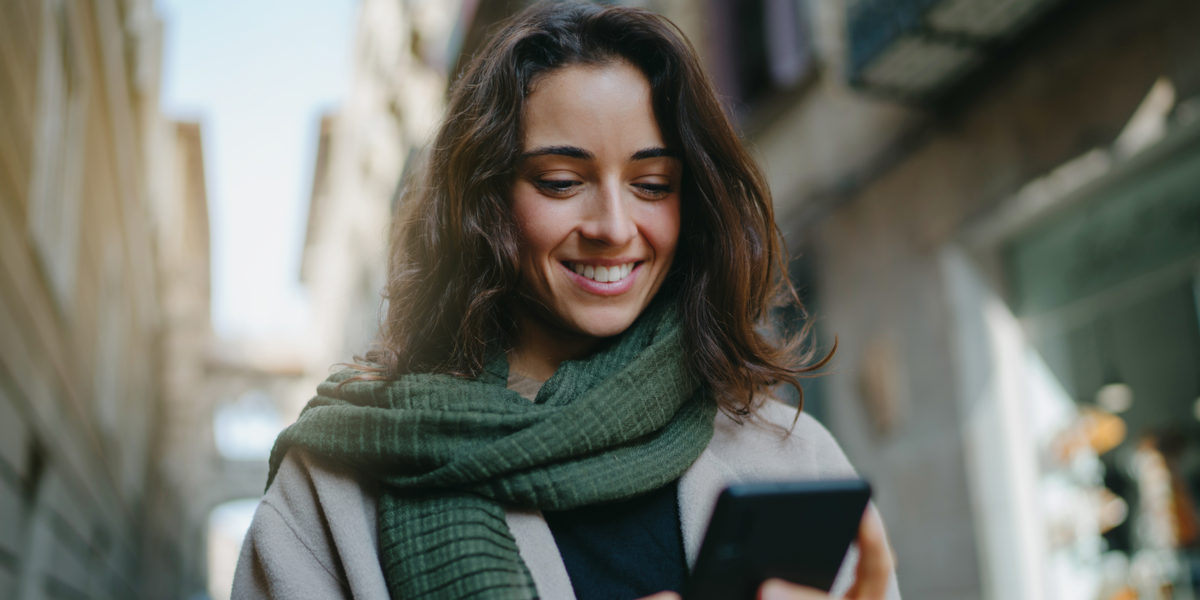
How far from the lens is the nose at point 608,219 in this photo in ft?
4.62

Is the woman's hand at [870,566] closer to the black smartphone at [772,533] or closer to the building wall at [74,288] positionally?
the black smartphone at [772,533]

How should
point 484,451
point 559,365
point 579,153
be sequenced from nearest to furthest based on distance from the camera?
point 484,451 < point 579,153 < point 559,365

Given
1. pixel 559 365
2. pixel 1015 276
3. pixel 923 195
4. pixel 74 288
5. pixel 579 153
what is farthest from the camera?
pixel 74 288

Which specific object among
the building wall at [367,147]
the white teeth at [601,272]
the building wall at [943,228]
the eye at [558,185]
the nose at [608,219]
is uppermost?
the building wall at [367,147]

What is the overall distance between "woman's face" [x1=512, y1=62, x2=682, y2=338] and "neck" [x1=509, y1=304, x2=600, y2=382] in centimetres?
6

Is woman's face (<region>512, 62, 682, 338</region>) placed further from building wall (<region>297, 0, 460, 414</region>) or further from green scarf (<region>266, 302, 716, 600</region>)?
building wall (<region>297, 0, 460, 414</region>)

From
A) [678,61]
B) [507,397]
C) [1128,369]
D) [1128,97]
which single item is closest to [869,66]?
[1128,97]

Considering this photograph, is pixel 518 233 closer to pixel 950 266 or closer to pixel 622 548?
pixel 622 548

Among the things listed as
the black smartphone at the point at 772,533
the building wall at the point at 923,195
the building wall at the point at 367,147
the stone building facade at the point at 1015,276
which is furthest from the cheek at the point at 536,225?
the building wall at the point at 367,147

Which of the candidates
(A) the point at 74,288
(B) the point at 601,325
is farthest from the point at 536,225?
(A) the point at 74,288

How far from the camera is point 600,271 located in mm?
1454

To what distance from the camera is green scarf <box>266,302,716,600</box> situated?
1.24m

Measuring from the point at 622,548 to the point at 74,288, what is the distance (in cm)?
677

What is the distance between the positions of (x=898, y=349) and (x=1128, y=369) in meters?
1.46
